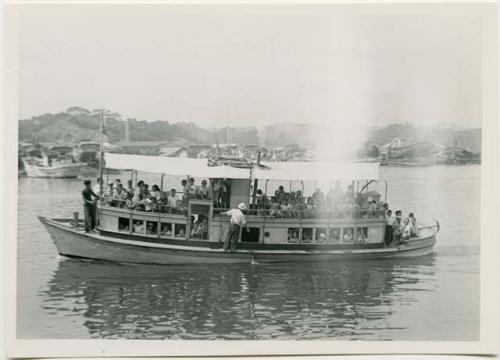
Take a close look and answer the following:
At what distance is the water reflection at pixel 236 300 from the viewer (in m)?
3.10

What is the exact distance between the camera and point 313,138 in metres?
3.14

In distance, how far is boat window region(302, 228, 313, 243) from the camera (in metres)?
3.31

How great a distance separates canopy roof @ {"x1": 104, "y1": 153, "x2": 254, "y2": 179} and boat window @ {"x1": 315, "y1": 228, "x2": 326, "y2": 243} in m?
0.48

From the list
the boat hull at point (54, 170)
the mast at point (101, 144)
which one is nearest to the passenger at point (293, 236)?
the mast at point (101, 144)

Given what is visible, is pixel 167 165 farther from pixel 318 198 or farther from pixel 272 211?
pixel 318 198

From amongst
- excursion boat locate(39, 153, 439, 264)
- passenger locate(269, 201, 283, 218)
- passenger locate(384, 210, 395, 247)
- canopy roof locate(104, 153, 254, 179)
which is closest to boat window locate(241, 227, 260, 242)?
excursion boat locate(39, 153, 439, 264)

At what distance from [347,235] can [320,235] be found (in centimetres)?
14

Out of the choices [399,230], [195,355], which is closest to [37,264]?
[195,355]

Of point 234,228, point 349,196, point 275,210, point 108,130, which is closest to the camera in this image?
point 108,130

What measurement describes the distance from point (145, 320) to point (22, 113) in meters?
1.19

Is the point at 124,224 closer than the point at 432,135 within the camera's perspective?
No

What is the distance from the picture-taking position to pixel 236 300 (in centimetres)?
315

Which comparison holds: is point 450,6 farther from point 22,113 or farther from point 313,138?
point 22,113

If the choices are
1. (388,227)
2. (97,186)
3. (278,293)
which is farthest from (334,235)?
(97,186)
